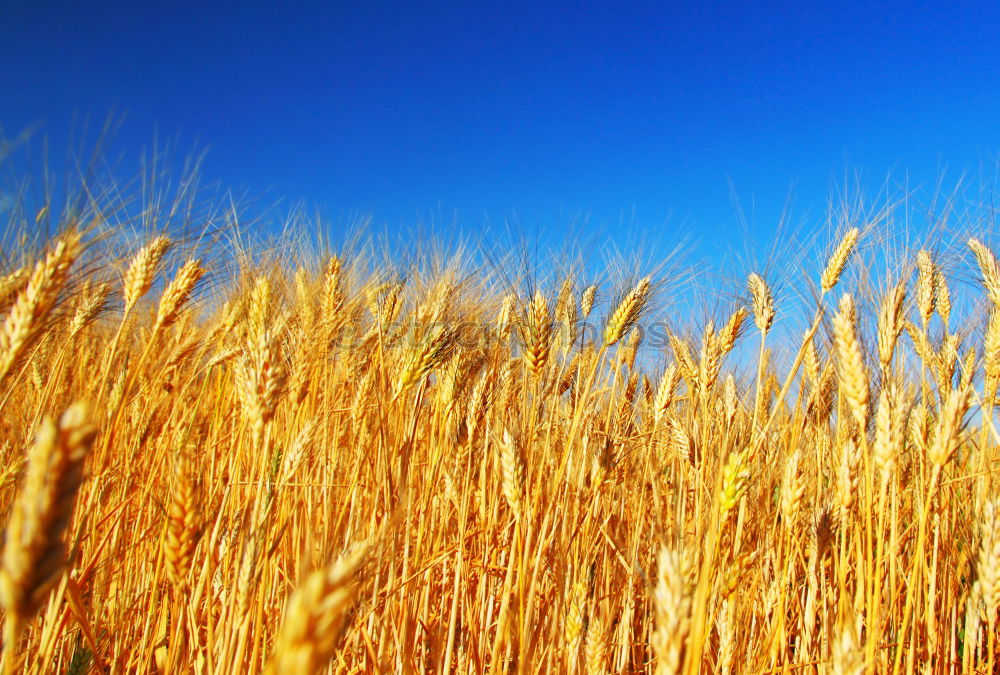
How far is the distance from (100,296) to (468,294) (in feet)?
4.44

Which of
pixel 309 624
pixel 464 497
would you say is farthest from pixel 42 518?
pixel 464 497

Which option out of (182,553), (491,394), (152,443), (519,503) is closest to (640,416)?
(491,394)

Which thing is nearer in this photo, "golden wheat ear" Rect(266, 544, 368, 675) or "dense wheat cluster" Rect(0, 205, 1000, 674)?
"golden wheat ear" Rect(266, 544, 368, 675)

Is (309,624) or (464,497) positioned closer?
(309,624)

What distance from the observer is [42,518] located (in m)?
0.47

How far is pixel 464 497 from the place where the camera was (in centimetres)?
182

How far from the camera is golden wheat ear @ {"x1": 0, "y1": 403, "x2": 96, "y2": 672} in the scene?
464 millimetres

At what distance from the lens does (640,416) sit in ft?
10.8

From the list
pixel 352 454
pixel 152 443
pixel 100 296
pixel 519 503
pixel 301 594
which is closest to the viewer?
pixel 301 594

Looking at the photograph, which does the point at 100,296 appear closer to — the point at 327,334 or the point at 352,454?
the point at 327,334

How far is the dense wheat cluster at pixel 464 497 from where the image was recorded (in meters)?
1.07

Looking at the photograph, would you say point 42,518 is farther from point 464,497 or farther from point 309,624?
point 464,497

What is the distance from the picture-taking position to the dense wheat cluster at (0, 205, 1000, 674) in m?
1.07

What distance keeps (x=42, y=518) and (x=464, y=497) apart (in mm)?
1419
